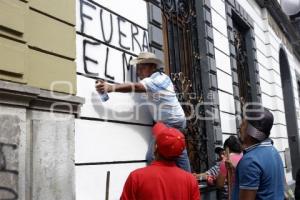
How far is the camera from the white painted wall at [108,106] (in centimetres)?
434

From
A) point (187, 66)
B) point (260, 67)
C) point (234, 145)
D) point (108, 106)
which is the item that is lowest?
point (234, 145)

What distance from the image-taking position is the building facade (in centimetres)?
349

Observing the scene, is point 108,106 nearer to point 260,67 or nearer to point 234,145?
→ point 234,145

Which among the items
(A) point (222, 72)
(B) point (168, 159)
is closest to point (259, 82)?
(A) point (222, 72)

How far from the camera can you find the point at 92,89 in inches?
180

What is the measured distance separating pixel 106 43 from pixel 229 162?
6.12 ft

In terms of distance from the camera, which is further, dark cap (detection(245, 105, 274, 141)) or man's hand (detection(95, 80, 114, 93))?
man's hand (detection(95, 80, 114, 93))

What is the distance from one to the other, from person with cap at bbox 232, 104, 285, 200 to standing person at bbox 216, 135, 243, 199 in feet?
4.21

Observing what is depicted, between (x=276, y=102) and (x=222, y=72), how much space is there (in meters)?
4.68

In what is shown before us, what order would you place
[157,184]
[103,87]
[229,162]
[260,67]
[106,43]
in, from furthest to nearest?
[260,67] → [106,43] → [229,162] → [103,87] → [157,184]

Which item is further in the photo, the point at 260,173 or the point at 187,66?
the point at 187,66

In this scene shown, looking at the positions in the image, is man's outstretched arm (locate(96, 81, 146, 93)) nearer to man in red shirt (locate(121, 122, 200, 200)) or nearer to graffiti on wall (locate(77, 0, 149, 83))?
graffiti on wall (locate(77, 0, 149, 83))

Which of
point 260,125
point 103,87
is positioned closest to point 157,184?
point 260,125

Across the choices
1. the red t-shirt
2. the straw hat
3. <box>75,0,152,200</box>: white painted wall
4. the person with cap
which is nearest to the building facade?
<box>75,0,152,200</box>: white painted wall
